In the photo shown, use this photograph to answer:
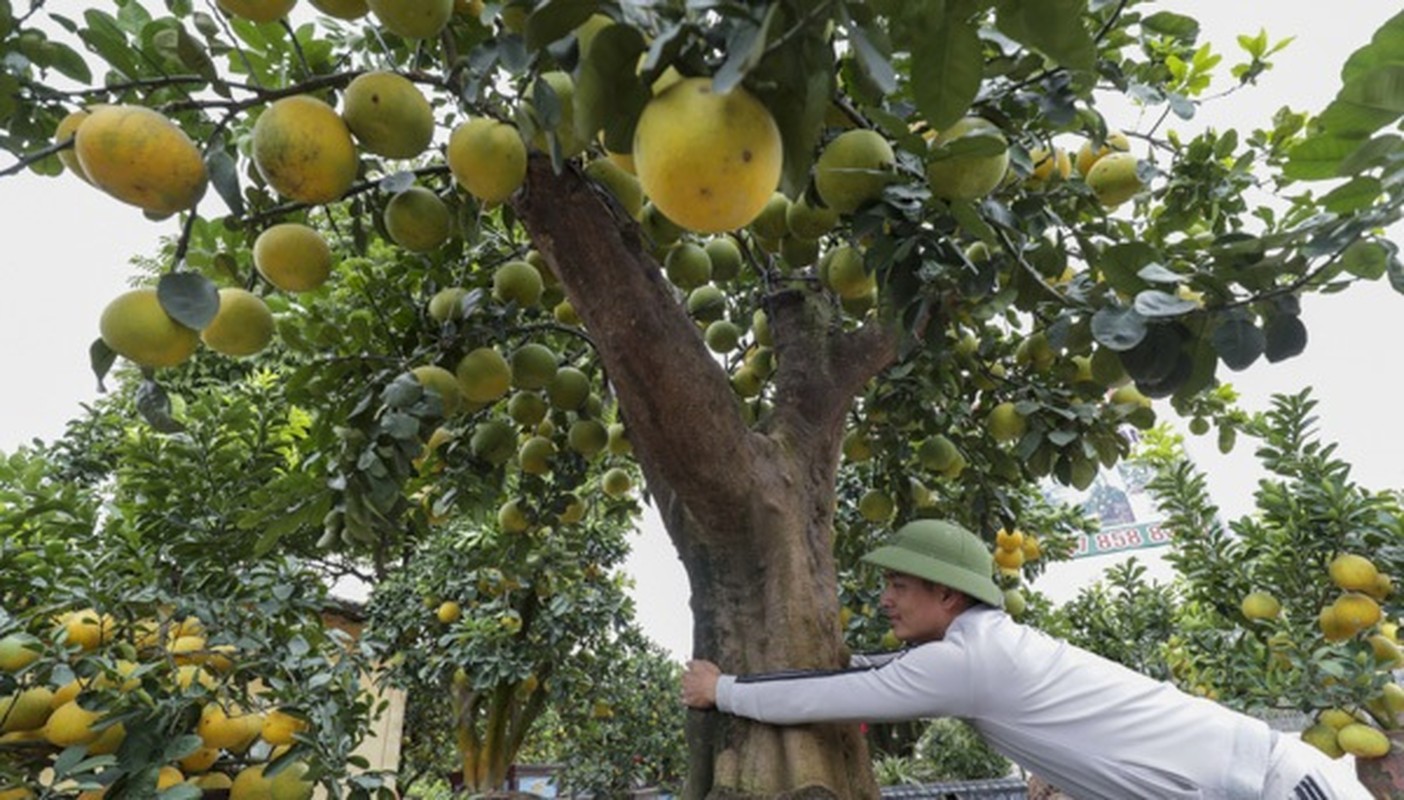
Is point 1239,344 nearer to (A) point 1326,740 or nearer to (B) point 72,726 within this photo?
(B) point 72,726

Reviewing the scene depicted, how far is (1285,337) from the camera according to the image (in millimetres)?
1397

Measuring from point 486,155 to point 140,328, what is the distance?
65 centimetres

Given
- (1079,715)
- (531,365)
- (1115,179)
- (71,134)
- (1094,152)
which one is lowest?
(1079,715)

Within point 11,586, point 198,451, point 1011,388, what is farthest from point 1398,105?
point 11,586

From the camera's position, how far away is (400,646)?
7.74 metres

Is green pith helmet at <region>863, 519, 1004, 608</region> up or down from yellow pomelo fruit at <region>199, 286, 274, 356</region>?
down

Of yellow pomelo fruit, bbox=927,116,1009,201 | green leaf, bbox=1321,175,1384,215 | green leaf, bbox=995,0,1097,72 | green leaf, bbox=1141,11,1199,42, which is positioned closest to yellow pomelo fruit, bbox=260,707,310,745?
yellow pomelo fruit, bbox=927,116,1009,201

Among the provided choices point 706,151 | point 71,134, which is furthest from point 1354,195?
point 71,134

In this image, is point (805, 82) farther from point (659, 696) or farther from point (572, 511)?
point (659, 696)

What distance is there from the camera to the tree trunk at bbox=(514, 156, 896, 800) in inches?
75.9

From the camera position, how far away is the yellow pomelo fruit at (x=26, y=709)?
1881 millimetres

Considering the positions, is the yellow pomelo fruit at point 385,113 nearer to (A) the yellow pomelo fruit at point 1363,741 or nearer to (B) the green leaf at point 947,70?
(B) the green leaf at point 947,70

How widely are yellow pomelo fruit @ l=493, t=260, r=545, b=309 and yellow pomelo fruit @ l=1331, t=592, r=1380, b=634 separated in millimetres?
3350

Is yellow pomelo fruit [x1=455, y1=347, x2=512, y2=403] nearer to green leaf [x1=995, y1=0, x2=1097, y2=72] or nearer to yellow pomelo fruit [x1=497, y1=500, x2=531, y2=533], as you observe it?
yellow pomelo fruit [x1=497, y1=500, x2=531, y2=533]
